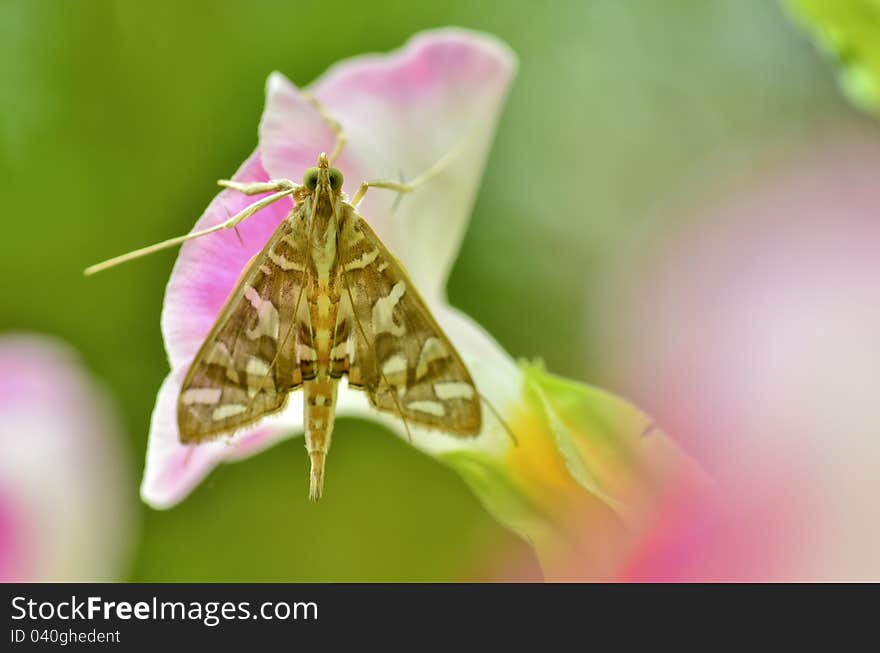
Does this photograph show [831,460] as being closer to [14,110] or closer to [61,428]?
[61,428]

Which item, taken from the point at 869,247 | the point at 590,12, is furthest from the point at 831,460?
the point at 590,12

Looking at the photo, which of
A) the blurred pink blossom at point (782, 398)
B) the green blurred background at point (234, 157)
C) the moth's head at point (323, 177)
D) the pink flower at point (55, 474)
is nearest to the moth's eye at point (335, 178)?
the moth's head at point (323, 177)

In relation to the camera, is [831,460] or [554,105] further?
[554,105]

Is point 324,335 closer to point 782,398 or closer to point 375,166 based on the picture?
point 375,166

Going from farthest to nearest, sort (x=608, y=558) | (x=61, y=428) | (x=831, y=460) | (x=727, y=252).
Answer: (x=61, y=428), (x=727, y=252), (x=608, y=558), (x=831, y=460)

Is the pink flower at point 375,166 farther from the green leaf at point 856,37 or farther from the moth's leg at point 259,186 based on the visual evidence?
the green leaf at point 856,37

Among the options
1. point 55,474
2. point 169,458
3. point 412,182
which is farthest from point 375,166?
point 55,474

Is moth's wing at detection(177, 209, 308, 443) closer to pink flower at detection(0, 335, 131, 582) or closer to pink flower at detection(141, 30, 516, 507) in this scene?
pink flower at detection(141, 30, 516, 507)
